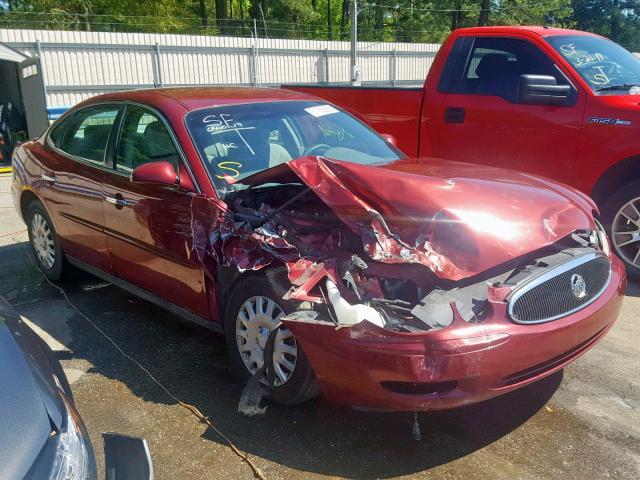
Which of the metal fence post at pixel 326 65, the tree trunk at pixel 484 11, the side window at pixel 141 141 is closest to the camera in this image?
the side window at pixel 141 141

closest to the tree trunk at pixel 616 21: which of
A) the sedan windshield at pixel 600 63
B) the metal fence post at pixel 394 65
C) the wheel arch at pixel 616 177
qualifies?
the metal fence post at pixel 394 65

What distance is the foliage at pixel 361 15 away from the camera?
2861cm

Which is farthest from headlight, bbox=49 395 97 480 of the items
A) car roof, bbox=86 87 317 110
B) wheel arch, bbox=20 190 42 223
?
wheel arch, bbox=20 190 42 223

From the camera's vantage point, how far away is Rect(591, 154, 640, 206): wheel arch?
4883 mm

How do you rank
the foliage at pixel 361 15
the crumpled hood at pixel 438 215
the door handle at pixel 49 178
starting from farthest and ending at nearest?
1. the foliage at pixel 361 15
2. the door handle at pixel 49 178
3. the crumpled hood at pixel 438 215

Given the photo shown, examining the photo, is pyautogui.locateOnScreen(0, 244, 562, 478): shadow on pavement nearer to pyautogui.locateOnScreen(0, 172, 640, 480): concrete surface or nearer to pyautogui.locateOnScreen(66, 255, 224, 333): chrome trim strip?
pyautogui.locateOnScreen(0, 172, 640, 480): concrete surface

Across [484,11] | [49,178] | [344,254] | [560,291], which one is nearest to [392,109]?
[49,178]

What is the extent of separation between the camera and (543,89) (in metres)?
5.10

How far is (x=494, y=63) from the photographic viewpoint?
18.8 ft

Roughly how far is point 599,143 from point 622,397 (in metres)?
2.45

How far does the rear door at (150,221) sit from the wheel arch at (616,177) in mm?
3461

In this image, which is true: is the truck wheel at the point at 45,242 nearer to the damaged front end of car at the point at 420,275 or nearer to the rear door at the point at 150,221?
the rear door at the point at 150,221

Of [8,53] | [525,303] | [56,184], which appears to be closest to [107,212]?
[56,184]

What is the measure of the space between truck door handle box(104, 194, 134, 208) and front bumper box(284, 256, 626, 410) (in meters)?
1.82
